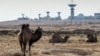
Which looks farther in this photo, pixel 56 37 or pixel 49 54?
pixel 56 37

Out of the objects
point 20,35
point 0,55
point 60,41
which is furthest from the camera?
point 60,41

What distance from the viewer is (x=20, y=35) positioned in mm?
20719

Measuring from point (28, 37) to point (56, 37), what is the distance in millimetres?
21230

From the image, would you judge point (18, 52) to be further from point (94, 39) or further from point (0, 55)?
point (94, 39)

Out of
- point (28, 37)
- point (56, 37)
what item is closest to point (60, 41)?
point (56, 37)

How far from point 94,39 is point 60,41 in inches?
178

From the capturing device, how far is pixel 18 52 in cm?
2286

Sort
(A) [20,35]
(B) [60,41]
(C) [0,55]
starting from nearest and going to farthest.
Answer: (A) [20,35] < (C) [0,55] < (B) [60,41]

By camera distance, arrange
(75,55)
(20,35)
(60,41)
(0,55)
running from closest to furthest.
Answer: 1. (20,35)
2. (0,55)
3. (75,55)
4. (60,41)

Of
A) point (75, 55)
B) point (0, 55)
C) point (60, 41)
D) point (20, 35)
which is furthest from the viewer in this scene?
point (60, 41)

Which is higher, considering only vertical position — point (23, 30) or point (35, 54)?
point (23, 30)

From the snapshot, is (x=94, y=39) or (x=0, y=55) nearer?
(x=0, y=55)

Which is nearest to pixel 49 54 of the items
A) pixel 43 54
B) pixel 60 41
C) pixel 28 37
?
pixel 43 54

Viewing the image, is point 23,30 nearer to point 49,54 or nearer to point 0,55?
point 0,55
